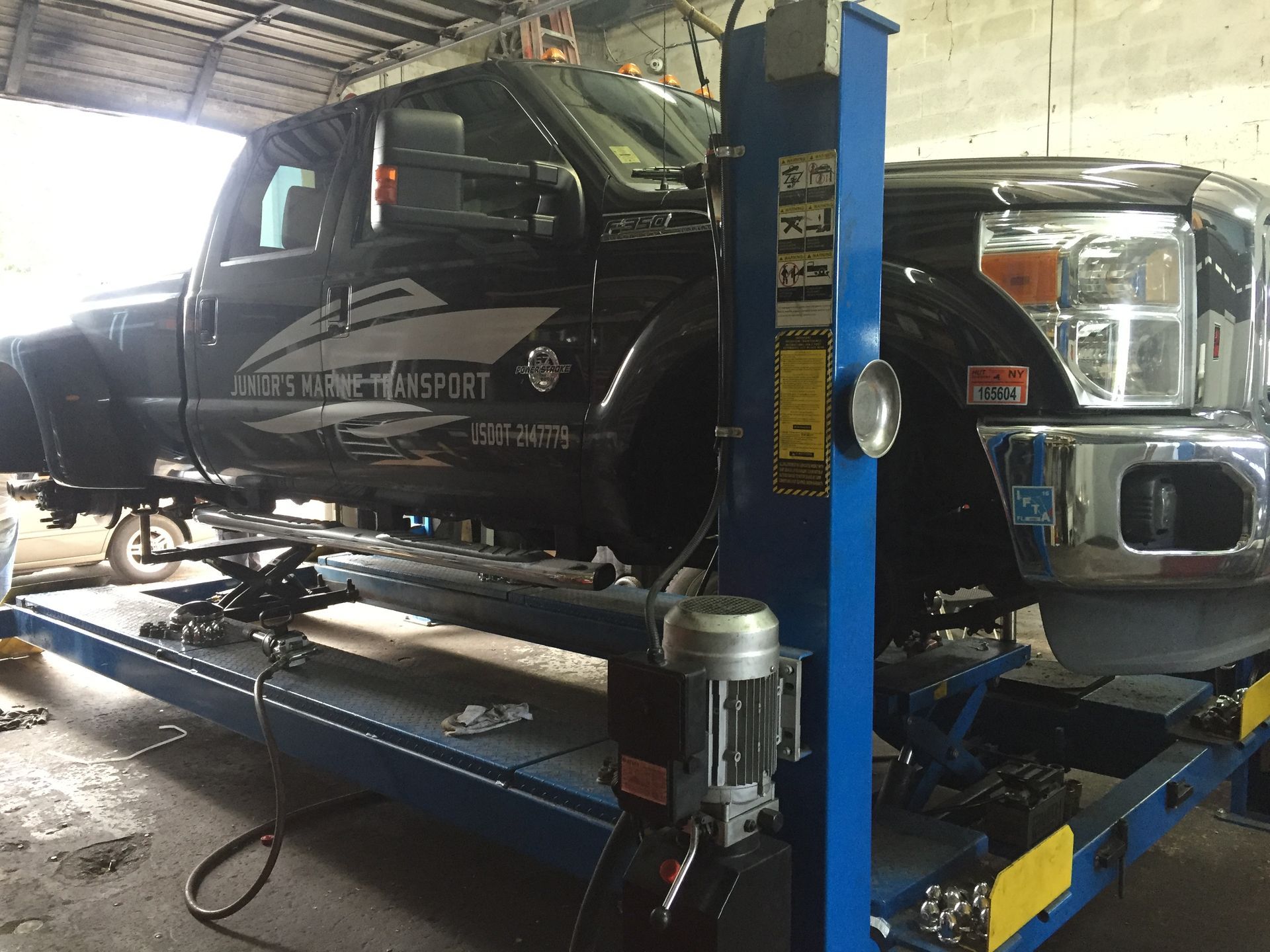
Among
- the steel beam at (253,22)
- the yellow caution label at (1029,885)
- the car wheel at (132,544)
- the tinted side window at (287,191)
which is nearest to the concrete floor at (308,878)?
the yellow caution label at (1029,885)

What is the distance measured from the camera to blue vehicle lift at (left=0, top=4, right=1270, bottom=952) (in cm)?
154

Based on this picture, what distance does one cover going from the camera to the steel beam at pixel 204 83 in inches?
262

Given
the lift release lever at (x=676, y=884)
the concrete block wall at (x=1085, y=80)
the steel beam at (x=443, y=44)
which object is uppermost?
the steel beam at (x=443, y=44)

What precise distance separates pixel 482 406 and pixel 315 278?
882mm

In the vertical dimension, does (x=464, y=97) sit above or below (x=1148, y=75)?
below

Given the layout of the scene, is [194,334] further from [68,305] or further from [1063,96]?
[1063,96]

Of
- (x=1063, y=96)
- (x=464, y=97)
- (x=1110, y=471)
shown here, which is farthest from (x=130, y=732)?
(x=1063, y=96)

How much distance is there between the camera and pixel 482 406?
2.58 m

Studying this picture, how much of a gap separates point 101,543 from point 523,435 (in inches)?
239

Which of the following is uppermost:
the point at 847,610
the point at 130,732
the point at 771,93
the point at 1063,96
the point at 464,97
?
the point at 1063,96

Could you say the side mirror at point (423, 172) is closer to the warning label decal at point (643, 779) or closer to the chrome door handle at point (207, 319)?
the warning label decal at point (643, 779)

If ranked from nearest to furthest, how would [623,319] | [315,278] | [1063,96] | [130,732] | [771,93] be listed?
[771,93] → [623,319] → [315,278] → [130,732] → [1063,96]

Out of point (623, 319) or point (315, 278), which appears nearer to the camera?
point (623, 319)

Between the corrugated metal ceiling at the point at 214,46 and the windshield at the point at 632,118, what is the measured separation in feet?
10.4
